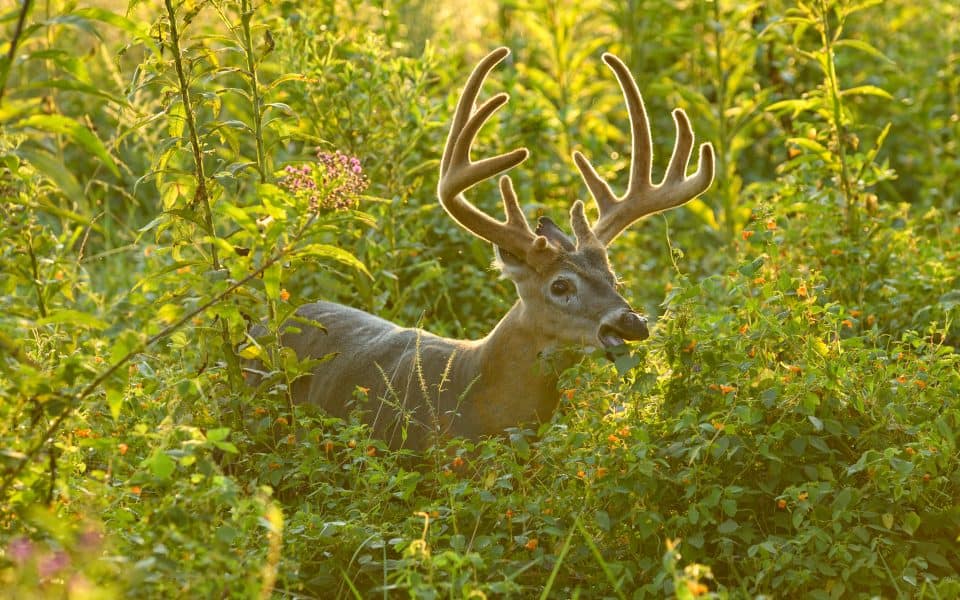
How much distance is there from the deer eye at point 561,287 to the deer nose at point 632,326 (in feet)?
1.06

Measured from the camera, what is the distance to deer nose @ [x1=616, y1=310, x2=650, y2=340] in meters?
4.86

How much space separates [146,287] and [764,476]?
2080 millimetres

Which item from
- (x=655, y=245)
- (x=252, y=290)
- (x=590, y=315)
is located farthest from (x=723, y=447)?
(x=655, y=245)

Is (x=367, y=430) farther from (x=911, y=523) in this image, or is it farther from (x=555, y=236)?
(x=911, y=523)

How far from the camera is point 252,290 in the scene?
4.16 metres

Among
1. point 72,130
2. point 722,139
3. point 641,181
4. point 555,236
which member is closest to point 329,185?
point 72,130

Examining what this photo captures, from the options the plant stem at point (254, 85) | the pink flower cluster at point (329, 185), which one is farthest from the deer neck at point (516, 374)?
the pink flower cluster at point (329, 185)

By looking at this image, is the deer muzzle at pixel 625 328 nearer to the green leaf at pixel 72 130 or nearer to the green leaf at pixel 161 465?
the green leaf at pixel 161 465

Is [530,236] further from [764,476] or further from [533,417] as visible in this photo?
[764,476]

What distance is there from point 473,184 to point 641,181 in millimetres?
802

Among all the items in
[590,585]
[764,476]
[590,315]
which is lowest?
[590,585]

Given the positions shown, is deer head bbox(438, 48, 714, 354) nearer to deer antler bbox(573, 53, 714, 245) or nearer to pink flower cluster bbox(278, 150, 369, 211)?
deer antler bbox(573, 53, 714, 245)

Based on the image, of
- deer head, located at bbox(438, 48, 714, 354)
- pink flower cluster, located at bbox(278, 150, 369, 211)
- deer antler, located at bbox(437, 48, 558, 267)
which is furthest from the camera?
deer antler, located at bbox(437, 48, 558, 267)

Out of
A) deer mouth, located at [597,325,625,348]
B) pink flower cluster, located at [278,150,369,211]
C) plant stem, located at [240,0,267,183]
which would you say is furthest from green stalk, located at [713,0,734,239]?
pink flower cluster, located at [278,150,369,211]
